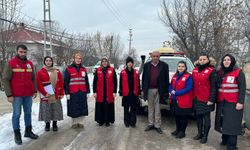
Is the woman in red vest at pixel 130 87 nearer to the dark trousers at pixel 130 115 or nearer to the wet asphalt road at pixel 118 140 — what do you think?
the dark trousers at pixel 130 115

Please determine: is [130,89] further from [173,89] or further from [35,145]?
[35,145]

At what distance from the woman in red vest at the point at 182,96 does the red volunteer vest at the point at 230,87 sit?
95 centimetres

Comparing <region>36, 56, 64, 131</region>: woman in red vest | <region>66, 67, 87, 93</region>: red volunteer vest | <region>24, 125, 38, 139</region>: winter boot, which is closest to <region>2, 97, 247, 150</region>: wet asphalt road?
<region>24, 125, 38, 139</region>: winter boot

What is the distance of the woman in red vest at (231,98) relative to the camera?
569cm

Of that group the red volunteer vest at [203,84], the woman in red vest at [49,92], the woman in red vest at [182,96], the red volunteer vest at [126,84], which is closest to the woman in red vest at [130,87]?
the red volunteer vest at [126,84]

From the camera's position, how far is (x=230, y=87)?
577cm

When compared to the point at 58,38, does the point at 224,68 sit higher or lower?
lower

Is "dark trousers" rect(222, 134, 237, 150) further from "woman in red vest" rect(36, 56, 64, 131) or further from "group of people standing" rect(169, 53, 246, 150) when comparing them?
"woman in red vest" rect(36, 56, 64, 131)

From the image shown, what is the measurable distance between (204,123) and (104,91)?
2.73 metres

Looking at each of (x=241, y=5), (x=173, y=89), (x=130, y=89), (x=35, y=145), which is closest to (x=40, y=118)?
(x=35, y=145)

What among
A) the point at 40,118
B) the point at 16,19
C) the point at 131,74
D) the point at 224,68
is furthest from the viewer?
the point at 16,19

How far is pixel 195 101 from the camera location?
6602 mm

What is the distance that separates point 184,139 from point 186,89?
1121mm

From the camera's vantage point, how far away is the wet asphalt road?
6094 mm
